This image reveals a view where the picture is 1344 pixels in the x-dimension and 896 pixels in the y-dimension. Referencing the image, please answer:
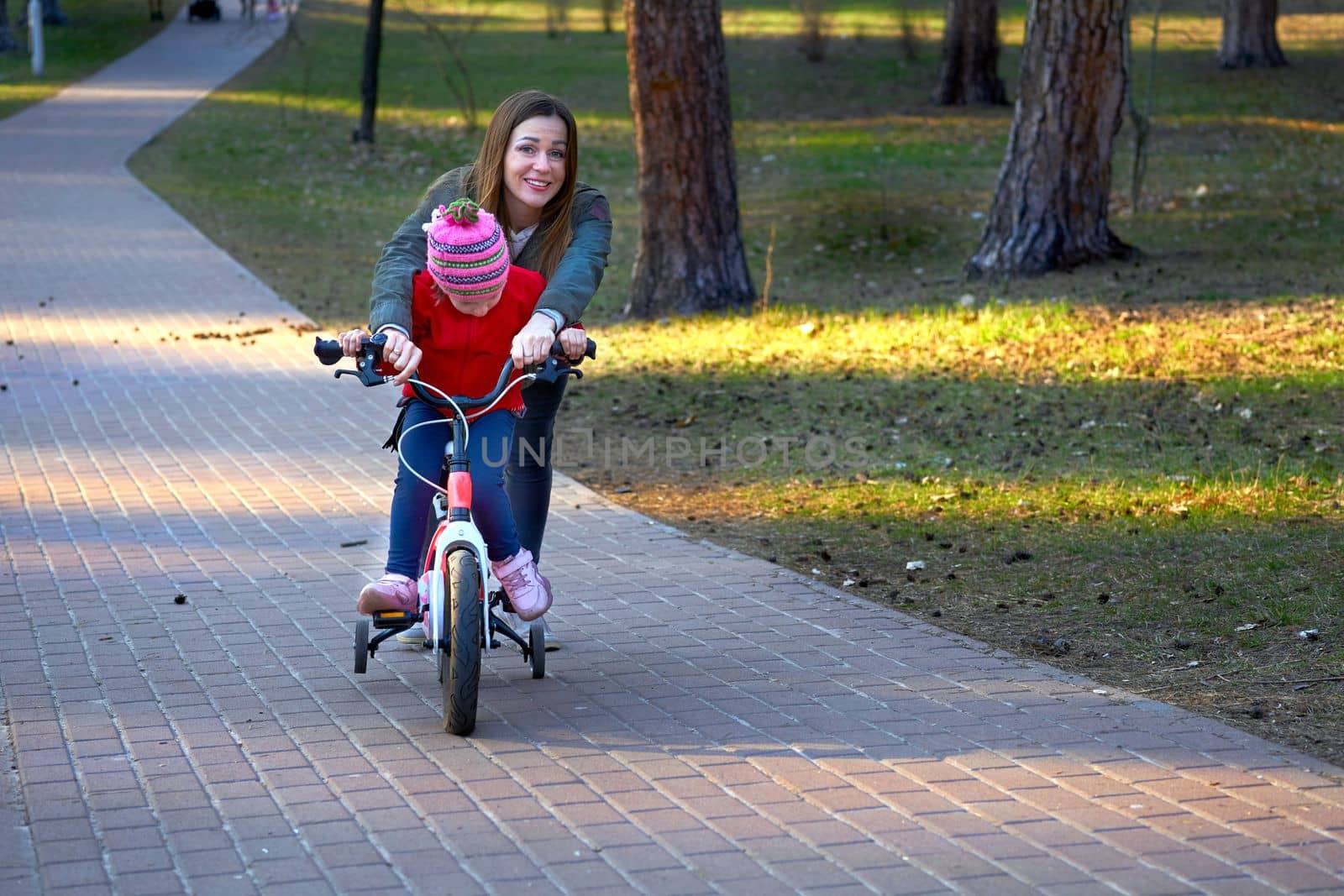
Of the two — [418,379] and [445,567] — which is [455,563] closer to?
[445,567]

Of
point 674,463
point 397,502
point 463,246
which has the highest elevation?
point 463,246

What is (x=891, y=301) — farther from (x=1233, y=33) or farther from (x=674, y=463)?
(x=1233, y=33)

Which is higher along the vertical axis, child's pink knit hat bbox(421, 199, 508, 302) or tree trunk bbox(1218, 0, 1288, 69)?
tree trunk bbox(1218, 0, 1288, 69)

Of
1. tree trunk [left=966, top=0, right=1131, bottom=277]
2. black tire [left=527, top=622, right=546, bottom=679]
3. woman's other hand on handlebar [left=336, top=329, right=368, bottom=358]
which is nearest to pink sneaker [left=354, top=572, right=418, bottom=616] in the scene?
black tire [left=527, top=622, right=546, bottom=679]

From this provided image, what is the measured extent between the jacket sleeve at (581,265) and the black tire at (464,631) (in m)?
0.84

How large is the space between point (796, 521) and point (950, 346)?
401cm

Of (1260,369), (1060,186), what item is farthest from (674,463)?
(1060,186)

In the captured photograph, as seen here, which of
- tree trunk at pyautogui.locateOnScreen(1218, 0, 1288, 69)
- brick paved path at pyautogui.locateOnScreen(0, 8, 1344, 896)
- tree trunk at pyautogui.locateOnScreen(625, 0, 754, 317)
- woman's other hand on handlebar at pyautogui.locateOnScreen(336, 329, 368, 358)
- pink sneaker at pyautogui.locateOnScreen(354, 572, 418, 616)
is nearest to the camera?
brick paved path at pyautogui.locateOnScreen(0, 8, 1344, 896)

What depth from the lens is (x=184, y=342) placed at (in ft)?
41.4

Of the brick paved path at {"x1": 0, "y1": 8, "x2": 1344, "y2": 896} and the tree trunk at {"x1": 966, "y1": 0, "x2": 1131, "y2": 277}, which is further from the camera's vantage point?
the tree trunk at {"x1": 966, "y1": 0, "x2": 1131, "y2": 277}

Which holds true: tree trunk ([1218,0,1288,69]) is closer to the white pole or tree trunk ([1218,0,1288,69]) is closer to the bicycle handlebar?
the white pole

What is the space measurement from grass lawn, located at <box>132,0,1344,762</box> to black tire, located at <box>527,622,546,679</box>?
1.63 m

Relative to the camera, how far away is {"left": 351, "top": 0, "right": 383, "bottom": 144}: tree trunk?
25.8 meters

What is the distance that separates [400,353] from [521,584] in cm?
90
